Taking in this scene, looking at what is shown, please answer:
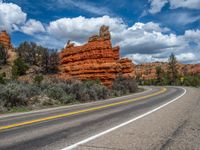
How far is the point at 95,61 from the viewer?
49906 millimetres

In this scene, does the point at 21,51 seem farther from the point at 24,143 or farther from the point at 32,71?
the point at 24,143

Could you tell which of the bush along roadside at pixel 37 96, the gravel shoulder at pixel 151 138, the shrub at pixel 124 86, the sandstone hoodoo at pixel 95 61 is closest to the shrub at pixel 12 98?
the bush along roadside at pixel 37 96

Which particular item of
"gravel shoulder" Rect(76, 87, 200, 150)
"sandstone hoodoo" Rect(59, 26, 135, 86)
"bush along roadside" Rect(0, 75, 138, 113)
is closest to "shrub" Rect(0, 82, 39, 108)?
"bush along roadside" Rect(0, 75, 138, 113)

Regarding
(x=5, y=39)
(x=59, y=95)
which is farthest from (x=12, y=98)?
(x=5, y=39)

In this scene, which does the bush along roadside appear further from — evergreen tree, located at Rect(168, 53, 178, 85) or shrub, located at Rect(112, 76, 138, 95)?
evergreen tree, located at Rect(168, 53, 178, 85)

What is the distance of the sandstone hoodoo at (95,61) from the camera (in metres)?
46.8

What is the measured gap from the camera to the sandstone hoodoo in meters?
46.8

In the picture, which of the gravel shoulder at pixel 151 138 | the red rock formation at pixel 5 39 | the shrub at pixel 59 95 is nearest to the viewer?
the gravel shoulder at pixel 151 138

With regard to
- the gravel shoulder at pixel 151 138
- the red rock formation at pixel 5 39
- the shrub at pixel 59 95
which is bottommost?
the gravel shoulder at pixel 151 138

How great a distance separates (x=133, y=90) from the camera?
124ft

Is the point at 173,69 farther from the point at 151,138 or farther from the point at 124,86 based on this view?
the point at 151,138

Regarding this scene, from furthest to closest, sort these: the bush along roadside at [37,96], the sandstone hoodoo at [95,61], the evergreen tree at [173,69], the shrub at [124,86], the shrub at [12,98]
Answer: the evergreen tree at [173,69] < the sandstone hoodoo at [95,61] < the shrub at [124,86] < the bush along roadside at [37,96] < the shrub at [12,98]

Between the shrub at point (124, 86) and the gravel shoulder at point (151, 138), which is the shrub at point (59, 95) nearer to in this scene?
the gravel shoulder at point (151, 138)

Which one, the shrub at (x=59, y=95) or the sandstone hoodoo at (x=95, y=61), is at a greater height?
the sandstone hoodoo at (x=95, y=61)
